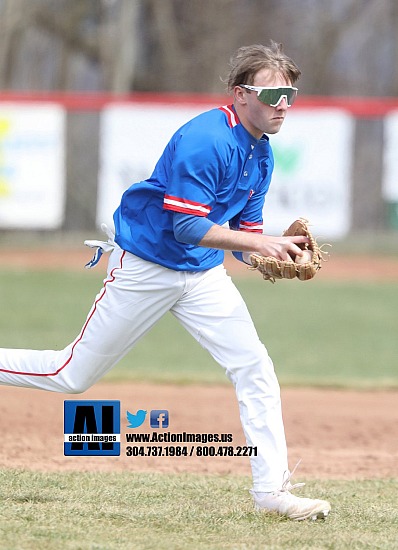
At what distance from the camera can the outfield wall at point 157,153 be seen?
15.8 metres

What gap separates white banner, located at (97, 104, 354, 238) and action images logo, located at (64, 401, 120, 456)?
394 inches

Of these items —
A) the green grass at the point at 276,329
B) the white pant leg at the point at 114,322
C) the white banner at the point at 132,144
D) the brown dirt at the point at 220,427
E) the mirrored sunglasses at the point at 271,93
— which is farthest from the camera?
the white banner at the point at 132,144

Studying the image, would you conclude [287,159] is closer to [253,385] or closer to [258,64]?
[258,64]

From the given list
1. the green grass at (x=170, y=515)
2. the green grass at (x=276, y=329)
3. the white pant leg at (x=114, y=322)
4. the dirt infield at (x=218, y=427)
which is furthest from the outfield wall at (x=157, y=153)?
the white pant leg at (x=114, y=322)

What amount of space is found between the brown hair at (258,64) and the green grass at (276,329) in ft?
14.3

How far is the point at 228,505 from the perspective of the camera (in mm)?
4562

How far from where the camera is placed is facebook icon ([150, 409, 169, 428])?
662cm

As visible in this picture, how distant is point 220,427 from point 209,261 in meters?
2.41

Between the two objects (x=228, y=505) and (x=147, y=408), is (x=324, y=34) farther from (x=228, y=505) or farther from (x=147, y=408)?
(x=228, y=505)

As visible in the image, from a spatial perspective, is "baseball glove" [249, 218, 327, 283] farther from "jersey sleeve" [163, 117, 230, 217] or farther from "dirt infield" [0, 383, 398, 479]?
"dirt infield" [0, 383, 398, 479]

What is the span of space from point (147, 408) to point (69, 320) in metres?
4.09

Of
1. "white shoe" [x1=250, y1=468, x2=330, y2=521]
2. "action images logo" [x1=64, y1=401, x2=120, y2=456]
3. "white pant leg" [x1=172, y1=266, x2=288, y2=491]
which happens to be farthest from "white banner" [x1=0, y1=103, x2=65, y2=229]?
"white shoe" [x1=250, y1=468, x2=330, y2=521]

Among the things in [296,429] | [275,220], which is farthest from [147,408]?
[275,220]

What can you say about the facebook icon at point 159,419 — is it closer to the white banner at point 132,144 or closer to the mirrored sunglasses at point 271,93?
the mirrored sunglasses at point 271,93
